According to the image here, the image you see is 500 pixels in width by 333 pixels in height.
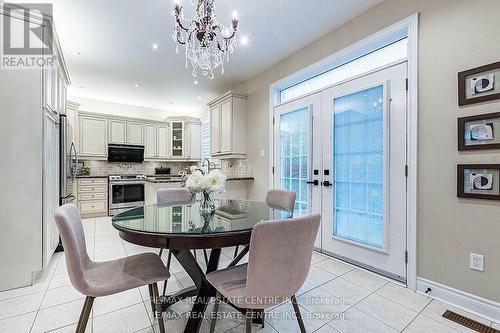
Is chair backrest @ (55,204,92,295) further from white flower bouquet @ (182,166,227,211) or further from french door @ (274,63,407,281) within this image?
french door @ (274,63,407,281)

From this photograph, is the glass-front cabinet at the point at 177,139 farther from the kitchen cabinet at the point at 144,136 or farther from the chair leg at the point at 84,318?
the chair leg at the point at 84,318

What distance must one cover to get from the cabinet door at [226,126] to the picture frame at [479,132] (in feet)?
10.6

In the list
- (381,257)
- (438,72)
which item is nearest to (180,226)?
(381,257)

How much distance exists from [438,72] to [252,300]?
7.50ft

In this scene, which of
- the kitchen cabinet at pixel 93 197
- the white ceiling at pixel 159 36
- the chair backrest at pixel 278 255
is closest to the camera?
the chair backrest at pixel 278 255

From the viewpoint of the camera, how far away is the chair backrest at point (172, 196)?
252 centimetres

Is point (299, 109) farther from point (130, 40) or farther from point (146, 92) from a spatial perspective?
point (146, 92)

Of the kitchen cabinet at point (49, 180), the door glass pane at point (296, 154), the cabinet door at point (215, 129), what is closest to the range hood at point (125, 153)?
the cabinet door at point (215, 129)

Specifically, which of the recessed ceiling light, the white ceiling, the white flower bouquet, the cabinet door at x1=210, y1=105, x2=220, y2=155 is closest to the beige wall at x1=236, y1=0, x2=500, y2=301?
the white ceiling

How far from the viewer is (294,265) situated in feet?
3.93

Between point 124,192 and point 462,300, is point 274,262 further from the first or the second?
point 124,192

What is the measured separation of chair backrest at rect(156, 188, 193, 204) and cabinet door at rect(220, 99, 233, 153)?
6.05 feet

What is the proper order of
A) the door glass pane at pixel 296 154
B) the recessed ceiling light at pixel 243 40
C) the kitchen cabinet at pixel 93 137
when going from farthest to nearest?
the kitchen cabinet at pixel 93 137
the door glass pane at pixel 296 154
the recessed ceiling light at pixel 243 40

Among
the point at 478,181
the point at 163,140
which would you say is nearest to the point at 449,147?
the point at 478,181
